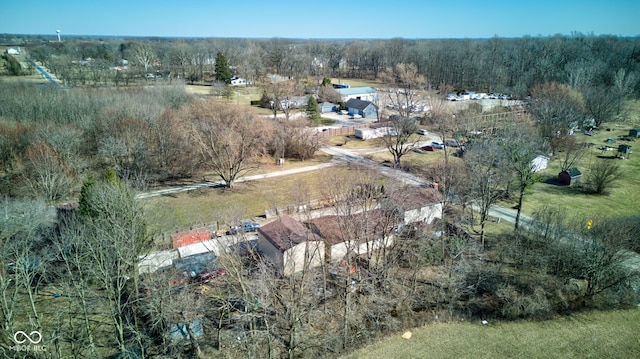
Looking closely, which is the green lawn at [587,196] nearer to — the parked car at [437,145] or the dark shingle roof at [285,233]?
the parked car at [437,145]

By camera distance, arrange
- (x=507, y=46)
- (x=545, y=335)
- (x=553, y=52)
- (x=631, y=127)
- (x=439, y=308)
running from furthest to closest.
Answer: (x=507, y=46)
(x=553, y=52)
(x=631, y=127)
(x=439, y=308)
(x=545, y=335)

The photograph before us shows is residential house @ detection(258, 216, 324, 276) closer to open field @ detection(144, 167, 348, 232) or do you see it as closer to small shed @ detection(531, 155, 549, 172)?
open field @ detection(144, 167, 348, 232)

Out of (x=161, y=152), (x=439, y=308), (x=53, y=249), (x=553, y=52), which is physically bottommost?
(x=439, y=308)

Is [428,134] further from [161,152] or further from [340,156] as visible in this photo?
[161,152]

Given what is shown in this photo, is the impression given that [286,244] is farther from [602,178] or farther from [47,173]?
[602,178]

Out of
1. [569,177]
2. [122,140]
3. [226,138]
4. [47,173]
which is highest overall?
[226,138]

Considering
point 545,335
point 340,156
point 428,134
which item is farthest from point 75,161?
point 428,134

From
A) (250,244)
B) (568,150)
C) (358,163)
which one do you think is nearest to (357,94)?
(358,163)

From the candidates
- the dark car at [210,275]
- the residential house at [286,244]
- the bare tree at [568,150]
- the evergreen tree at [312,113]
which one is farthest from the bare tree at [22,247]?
the bare tree at [568,150]
